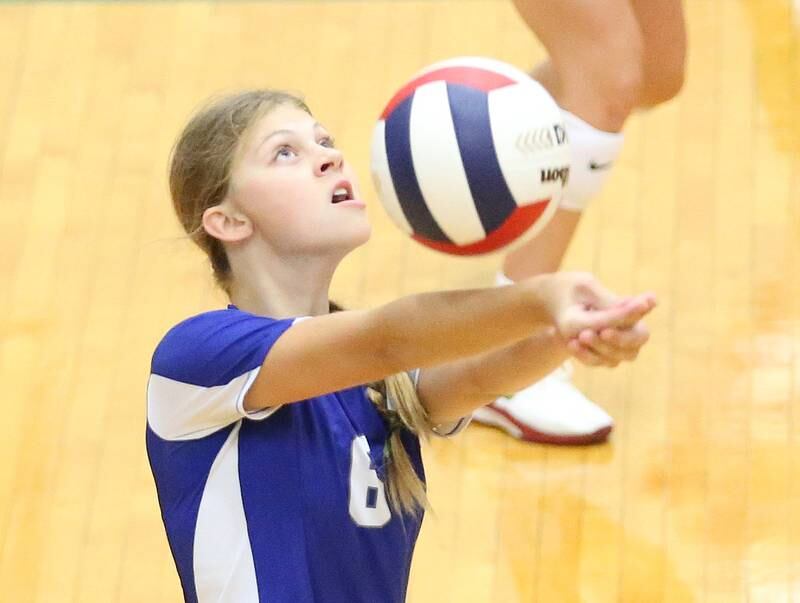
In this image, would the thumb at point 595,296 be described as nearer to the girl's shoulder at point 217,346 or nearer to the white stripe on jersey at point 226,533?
the girl's shoulder at point 217,346

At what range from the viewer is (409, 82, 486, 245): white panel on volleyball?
1835 mm

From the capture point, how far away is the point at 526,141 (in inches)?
73.2

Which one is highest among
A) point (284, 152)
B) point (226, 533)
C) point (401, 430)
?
point (284, 152)

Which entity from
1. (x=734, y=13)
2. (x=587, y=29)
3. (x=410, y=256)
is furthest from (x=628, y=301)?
(x=734, y=13)

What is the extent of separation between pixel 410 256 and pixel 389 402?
1601 millimetres

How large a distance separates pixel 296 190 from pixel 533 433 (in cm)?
132

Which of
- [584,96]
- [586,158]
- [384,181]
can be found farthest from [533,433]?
[384,181]

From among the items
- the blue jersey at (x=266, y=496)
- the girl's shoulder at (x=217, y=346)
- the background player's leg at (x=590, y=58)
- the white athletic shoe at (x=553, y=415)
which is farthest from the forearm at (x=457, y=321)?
the white athletic shoe at (x=553, y=415)

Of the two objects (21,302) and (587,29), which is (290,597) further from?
(21,302)

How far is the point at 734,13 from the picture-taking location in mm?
4418

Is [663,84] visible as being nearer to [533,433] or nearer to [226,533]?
[533,433]

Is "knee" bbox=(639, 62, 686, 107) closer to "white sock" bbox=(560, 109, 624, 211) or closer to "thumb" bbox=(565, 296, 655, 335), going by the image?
"white sock" bbox=(560, 109, 624, 211)

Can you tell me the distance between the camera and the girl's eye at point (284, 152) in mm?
2289

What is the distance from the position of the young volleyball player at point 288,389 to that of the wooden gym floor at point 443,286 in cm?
71
